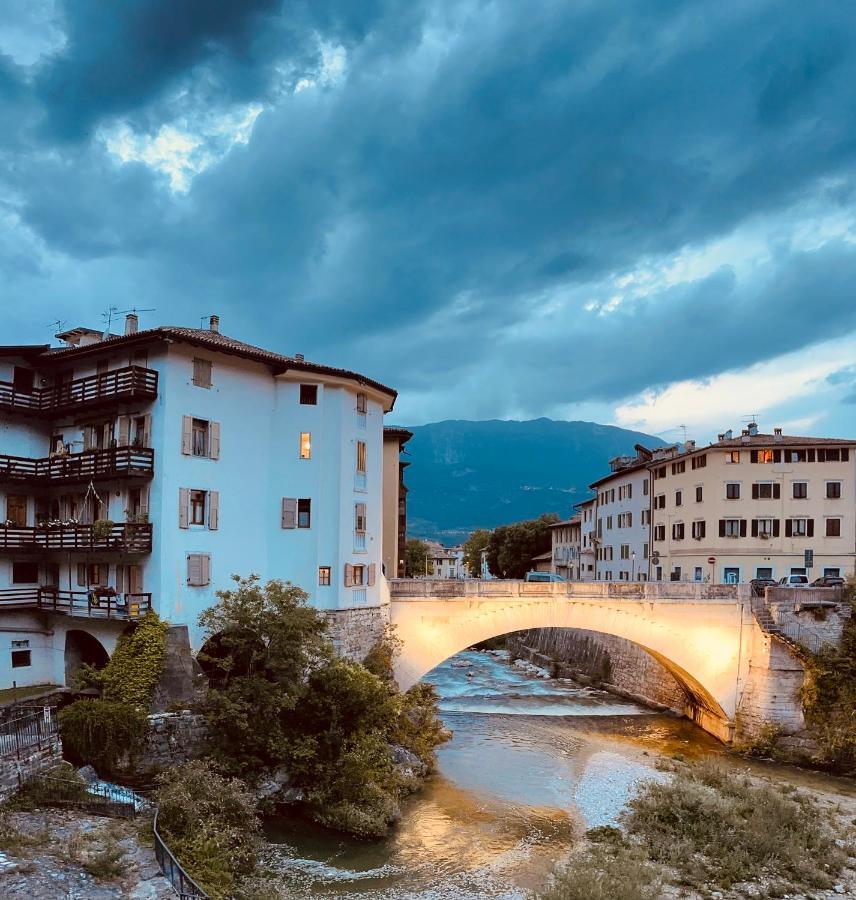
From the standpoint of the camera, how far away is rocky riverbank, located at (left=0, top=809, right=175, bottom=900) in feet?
58.6

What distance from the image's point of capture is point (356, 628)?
39.2m

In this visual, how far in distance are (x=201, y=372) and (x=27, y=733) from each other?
17.5 m

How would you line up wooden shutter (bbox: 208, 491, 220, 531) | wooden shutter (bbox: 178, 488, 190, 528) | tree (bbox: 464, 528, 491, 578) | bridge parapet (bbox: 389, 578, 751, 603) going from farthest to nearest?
tree (bbox: 464, 528, 491, 578) < bridge parapet (bbox: 389, 578, 751, 603) < wooden shutter (bbox: 208, 491, 220, 531) < wooden shutter (bbox: 178, 488, 190, 528)

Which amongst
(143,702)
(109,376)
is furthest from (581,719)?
(109,376)

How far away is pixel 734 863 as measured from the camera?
2653 centimetres

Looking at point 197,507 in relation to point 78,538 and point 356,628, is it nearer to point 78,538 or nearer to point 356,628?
point 78,538

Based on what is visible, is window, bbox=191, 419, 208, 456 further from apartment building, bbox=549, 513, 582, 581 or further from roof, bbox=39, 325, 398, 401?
apartment building, bbox=549, 513, 582, 581

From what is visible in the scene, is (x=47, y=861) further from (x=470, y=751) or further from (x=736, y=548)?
(x=736, y=548)

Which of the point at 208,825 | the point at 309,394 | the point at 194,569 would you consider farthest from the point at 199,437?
the point at 208,825

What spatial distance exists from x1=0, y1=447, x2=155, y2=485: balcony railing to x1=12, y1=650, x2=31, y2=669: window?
27.1 feet

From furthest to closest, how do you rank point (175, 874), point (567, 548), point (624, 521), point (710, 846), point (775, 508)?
point (567, 548) < point (624, 521) < point (775, 508) < point (710, 846) < point (175, 874)

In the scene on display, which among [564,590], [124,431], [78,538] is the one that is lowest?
[564,590]

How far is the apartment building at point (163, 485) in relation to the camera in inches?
1347

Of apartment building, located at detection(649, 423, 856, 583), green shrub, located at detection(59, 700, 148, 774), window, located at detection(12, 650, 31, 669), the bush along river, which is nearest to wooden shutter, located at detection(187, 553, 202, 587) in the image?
green shrub, located at detection(59, 700, 148, 774)
